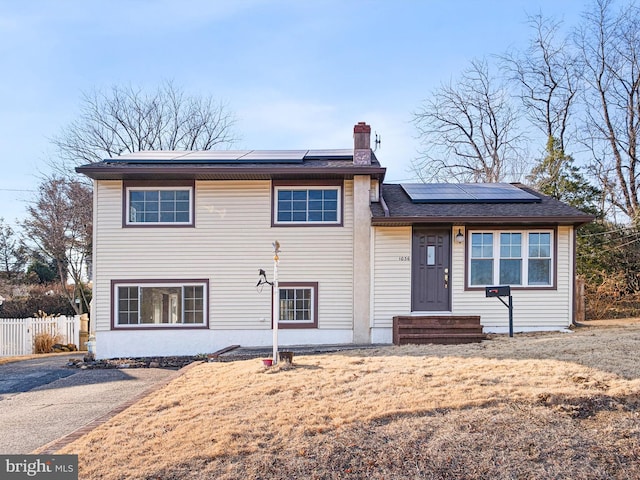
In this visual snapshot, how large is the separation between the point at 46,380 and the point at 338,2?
34.5ft

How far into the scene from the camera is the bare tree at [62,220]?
79.7ft

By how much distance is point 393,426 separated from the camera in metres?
4.84

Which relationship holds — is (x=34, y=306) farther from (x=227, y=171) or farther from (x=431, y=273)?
(x=431, y=273)

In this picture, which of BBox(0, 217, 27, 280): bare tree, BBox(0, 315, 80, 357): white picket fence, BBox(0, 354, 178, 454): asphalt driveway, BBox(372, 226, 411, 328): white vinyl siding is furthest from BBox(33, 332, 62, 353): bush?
BBox(0, 217, 27, 280): bare tree

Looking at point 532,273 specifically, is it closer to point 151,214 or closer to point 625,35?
point 151,214

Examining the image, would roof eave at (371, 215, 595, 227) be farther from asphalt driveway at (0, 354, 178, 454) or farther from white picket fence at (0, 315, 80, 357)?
white picket fence at (0, 315, 80, 357)

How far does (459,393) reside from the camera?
18.4 feet

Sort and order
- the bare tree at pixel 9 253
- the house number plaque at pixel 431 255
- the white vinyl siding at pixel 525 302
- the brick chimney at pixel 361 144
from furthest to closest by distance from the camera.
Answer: the bare tree at pixel 9 253 → the brick chimney at pixel 361 144 → the house number plaque at pixel 431 255 → the white vinyl siding at pixel 525 302

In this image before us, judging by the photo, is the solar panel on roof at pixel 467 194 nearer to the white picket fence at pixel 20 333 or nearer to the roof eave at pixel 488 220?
the roof eave at pixel 488 220

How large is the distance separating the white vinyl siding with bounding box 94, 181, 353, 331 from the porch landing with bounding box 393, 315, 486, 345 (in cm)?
167

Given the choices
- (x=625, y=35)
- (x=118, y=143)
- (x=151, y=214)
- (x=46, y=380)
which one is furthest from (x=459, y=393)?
(x=118, y=143)

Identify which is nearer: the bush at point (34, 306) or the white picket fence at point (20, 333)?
the white picket fence at point (20, 333)

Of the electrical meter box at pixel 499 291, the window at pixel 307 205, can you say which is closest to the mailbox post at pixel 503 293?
the electrical meter box at pixel 499 291

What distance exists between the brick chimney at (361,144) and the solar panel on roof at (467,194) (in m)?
1.80
